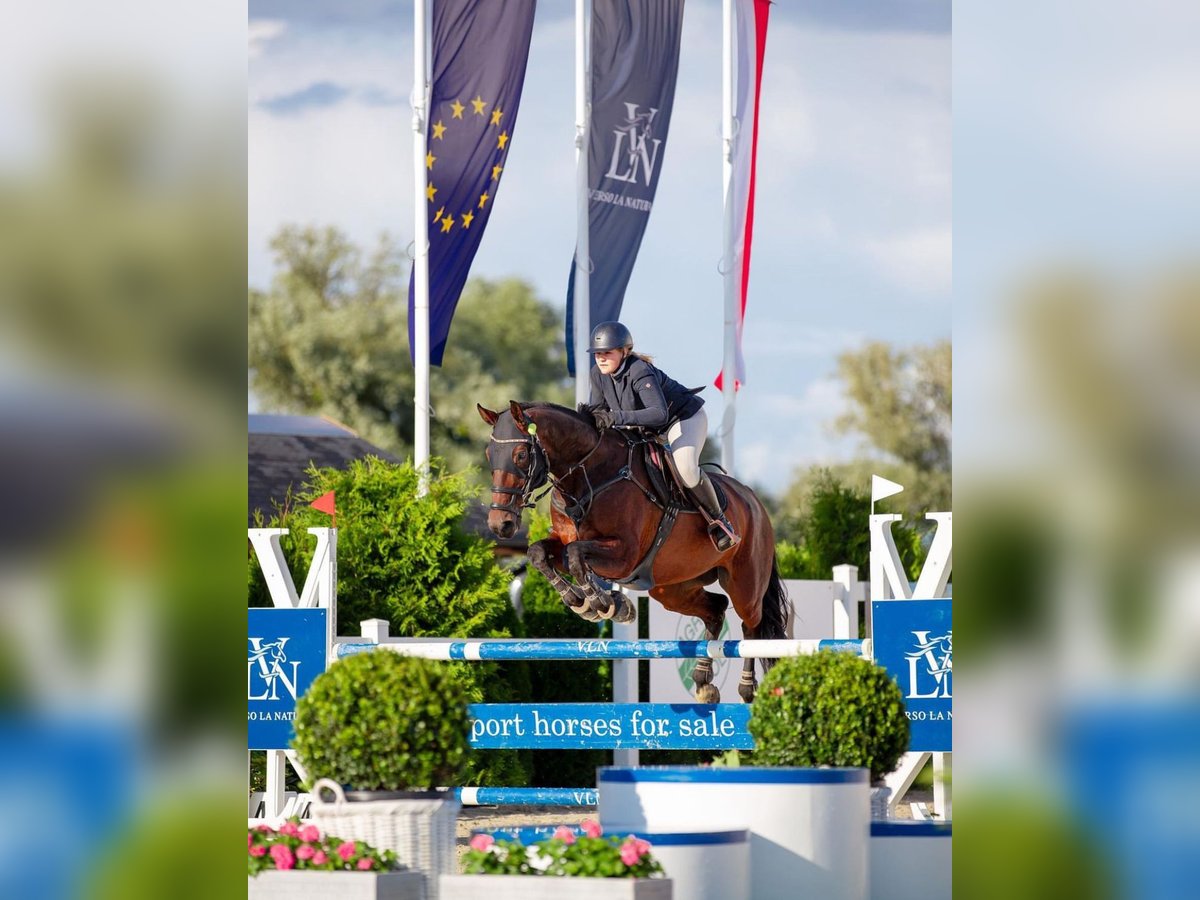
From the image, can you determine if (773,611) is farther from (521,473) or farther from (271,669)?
(271,669)

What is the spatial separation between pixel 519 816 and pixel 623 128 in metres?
6.54

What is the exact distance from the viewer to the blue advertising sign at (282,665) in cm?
635

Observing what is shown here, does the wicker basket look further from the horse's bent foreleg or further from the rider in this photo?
the rider

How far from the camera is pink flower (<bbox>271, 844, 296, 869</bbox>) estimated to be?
3.31m

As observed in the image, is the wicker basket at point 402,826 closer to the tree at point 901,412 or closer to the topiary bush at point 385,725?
the topiary bush at point 385,725

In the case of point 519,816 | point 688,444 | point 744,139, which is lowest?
point 519,816

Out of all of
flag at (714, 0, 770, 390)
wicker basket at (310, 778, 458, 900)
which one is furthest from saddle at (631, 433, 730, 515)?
flag at (714, 0, 770, 390)

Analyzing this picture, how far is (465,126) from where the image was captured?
10945 millimetres

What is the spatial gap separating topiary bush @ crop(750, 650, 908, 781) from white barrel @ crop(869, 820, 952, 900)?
0.21 m

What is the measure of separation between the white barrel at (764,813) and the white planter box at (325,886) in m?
0.74

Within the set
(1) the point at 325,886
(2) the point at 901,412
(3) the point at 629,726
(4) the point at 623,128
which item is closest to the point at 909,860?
(3) the point at 629,726
